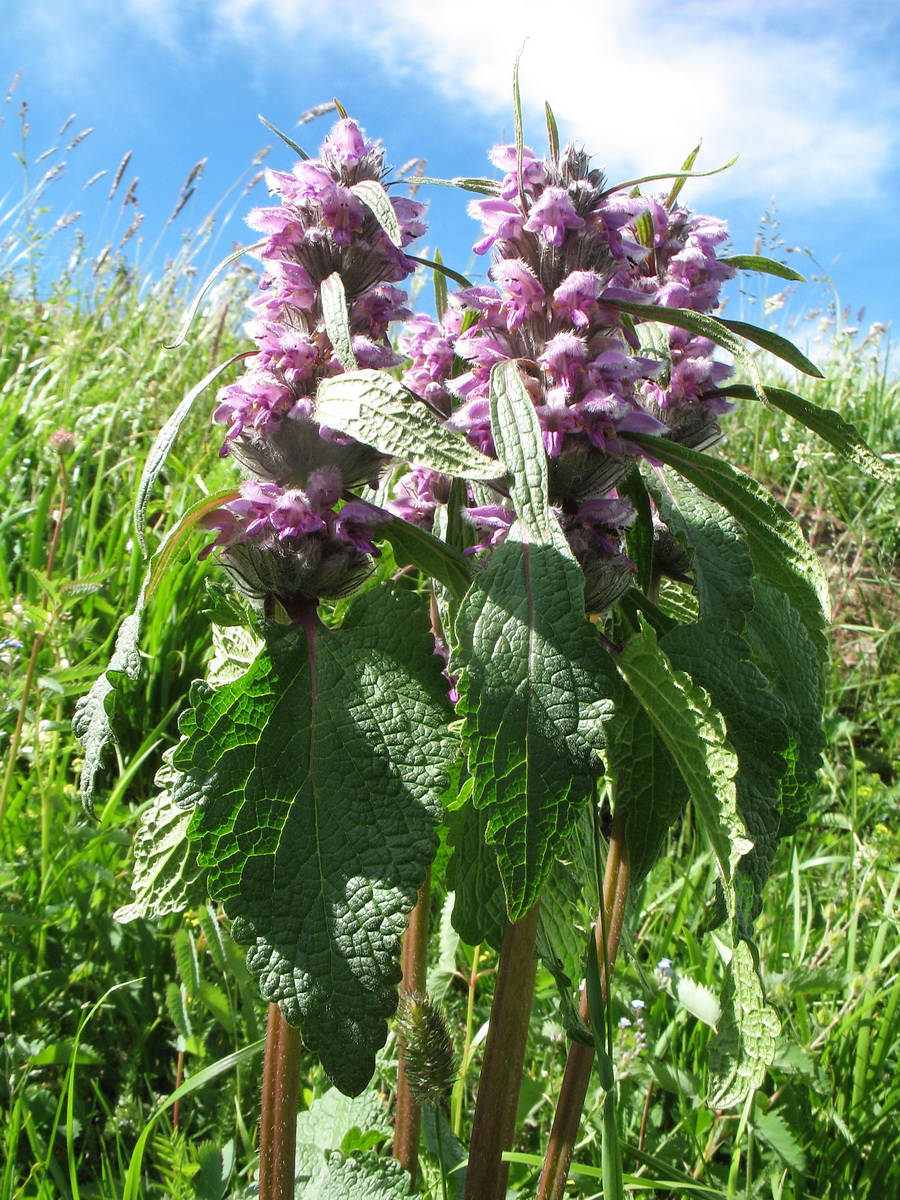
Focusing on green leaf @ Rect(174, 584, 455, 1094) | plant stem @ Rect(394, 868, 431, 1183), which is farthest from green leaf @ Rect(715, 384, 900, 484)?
plant stem @ Rect(394, 868, 431, 1183)

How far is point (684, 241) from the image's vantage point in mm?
1188

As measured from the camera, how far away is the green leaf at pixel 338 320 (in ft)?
2.50

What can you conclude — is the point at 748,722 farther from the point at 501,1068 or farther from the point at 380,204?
the point at 380,204

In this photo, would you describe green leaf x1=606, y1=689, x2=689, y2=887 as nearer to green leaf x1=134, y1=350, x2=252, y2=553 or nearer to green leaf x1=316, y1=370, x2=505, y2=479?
green leaf x1=316, y1=370, x2=505, y2=479

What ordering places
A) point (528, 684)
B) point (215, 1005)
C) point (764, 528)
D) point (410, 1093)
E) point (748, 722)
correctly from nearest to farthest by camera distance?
point (528, 684) → point (748, 722) → point (764, 528) → point (410, 1093) → point (215, 1005)

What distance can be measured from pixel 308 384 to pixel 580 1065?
78 cm

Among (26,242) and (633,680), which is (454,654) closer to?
(633,680)

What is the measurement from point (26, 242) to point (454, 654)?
484 cm

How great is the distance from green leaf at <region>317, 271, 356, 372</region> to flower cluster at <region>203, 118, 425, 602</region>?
0.04 m

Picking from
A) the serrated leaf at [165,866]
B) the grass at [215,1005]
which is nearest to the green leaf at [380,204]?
the grass at [215,1005]

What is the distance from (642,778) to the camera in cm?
96

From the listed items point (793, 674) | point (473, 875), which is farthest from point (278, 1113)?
point (793, 674)

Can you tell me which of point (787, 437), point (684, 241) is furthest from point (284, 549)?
point (787, 437)

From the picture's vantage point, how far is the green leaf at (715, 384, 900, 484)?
932 millimetres
